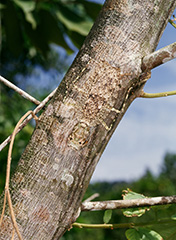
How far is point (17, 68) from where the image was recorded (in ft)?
7.16

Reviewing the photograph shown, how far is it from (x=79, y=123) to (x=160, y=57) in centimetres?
12

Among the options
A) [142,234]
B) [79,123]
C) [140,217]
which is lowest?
[140,217]

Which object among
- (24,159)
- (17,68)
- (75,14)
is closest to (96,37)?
(24,159)

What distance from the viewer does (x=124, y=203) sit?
0.38m

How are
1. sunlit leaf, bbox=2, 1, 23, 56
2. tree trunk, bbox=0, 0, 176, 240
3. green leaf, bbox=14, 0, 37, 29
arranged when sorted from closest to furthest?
tree trunk, bbox=0, 0, 176, 240 < green leaf, bbox=14, 0, 37, 29 < sunlit leaf, bbox=2, 1, 23, 56

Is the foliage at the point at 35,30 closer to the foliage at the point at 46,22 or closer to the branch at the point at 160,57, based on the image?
the foliage at the point at 46,22

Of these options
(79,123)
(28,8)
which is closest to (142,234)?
(79,123)

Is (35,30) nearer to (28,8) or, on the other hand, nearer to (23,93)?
(28,8)

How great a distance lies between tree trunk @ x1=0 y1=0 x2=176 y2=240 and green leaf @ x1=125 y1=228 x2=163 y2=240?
9 centimetres

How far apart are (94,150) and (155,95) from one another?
0.11 m

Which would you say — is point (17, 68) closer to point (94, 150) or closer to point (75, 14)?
point (75, 14)

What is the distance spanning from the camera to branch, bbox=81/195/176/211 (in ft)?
1.23

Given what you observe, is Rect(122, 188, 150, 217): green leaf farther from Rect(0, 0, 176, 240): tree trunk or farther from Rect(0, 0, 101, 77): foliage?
Rect(0, 0, 101, 77): foliage

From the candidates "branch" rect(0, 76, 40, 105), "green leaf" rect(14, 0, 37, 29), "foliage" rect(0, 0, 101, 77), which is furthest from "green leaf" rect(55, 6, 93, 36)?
"branch" rect(0, 76, 40, 105)
